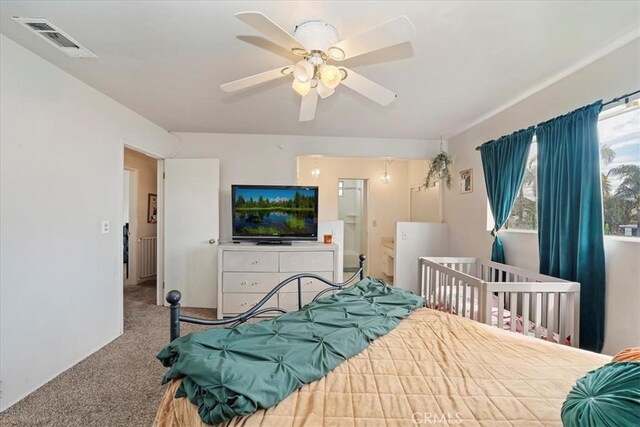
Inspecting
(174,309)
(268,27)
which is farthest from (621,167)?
(174,309)

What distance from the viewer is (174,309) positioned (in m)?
1.33

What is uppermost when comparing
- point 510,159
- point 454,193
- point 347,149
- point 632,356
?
point 347,149

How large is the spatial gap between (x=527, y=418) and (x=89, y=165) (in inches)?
130

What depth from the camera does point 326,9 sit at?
1546mm

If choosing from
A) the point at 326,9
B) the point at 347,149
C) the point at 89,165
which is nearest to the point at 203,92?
the point at 89,165

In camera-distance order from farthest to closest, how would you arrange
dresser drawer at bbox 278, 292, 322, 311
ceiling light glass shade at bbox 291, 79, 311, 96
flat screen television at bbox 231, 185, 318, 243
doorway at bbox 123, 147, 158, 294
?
doorway at bbox 123, 147, 158, 294, flat screen television at bbox 231, 185, 318, 243, dresser drawer at bbox 278, 292, 322, 311, ceiling light glass shade at bbox 291, 79, 311, 96

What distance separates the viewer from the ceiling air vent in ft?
5.57

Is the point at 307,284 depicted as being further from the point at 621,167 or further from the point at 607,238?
the point at 621,167

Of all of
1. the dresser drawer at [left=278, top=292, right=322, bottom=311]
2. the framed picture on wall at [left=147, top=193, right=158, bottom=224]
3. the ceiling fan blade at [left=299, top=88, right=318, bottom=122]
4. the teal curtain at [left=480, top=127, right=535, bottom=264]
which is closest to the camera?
the ceiling fan blade at [left=299, top=88, right=318, bottom=122]

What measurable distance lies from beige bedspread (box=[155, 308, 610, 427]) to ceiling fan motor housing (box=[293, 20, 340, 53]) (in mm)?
1531

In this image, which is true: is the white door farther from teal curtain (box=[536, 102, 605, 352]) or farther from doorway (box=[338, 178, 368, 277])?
teal curtain (box=[536, 102, 605, 352])

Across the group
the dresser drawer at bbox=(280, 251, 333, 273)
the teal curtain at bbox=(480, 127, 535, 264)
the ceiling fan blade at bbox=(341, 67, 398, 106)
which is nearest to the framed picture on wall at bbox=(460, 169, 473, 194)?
the teal curtain at bbox=(480, 127, 535, 264)

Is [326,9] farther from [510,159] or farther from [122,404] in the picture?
[122,404]

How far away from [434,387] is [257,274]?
270 centimetres
